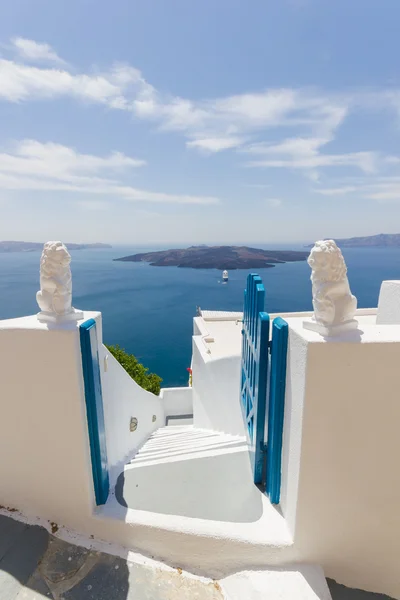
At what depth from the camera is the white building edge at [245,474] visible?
2.14 metres

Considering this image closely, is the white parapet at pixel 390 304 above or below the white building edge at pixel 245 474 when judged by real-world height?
above

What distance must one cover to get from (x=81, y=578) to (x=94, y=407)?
1237 mm

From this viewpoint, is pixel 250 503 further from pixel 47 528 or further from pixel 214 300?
pixel 214 300

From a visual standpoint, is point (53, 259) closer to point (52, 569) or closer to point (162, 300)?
point (52, 569)

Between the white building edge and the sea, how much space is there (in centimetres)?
2699

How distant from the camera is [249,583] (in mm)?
2375

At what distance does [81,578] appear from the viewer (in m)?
2.40

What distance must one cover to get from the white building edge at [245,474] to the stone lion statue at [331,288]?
23 mm

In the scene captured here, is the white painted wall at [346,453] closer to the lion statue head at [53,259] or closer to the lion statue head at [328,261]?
the lion statue head at [328,261]

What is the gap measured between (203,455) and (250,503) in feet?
2.54

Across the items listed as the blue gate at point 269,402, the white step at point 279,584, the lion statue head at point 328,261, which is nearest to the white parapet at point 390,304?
the blue gate at point 269,402

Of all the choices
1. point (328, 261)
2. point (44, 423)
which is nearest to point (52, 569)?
point (44, 423)

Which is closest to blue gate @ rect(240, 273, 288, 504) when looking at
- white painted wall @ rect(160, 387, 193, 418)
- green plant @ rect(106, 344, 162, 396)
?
white painted wall @ rect(160, 387, 193, 418)

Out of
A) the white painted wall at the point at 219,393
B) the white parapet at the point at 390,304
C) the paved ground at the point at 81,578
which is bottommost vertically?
the white painted wall at the point at 219,393
